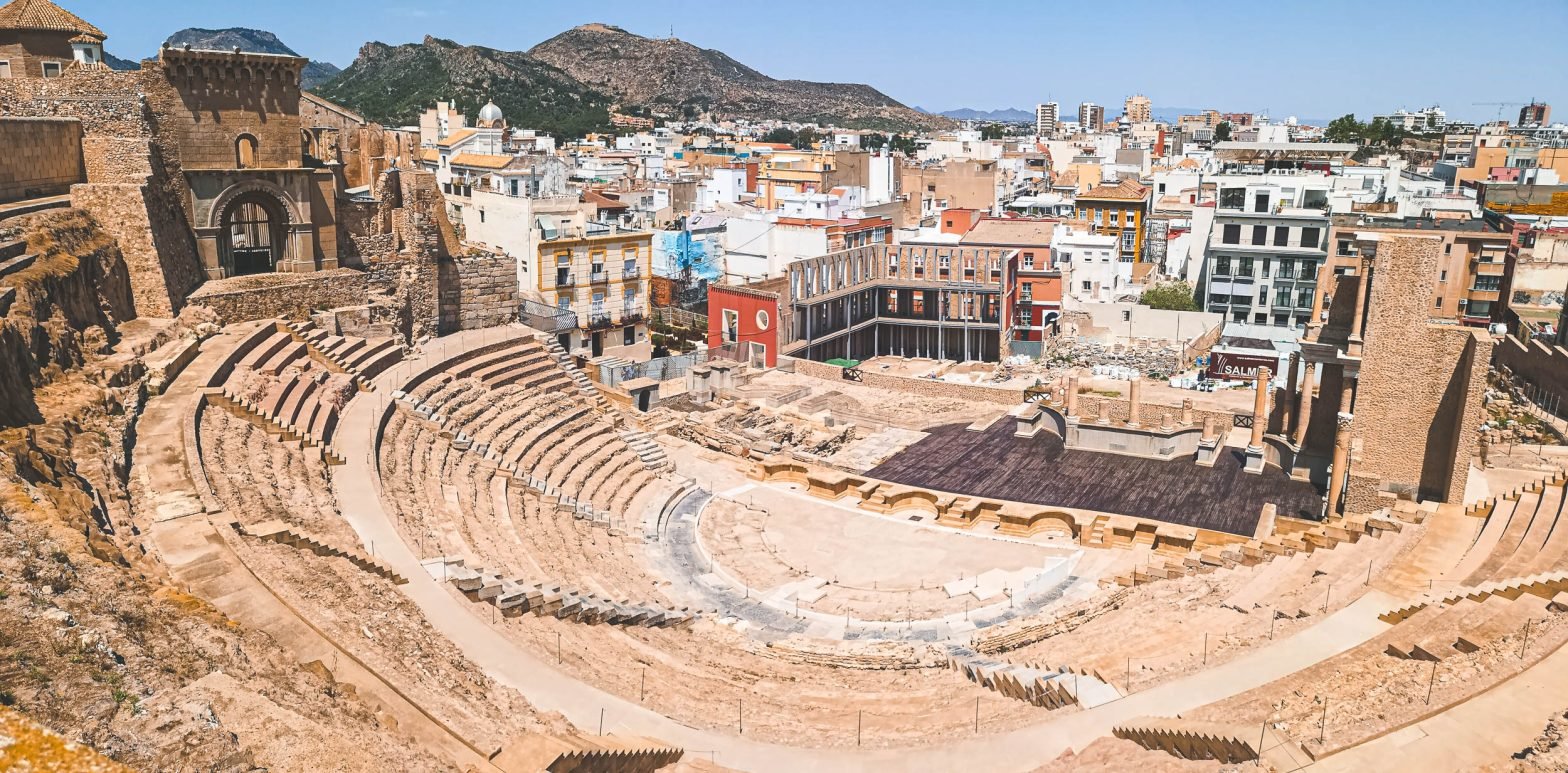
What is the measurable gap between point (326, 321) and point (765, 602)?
1599cm

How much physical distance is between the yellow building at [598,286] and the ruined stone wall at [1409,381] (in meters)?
30.5

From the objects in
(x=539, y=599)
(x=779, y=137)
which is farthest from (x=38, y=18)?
(x=779, y=137)

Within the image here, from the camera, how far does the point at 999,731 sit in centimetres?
1492

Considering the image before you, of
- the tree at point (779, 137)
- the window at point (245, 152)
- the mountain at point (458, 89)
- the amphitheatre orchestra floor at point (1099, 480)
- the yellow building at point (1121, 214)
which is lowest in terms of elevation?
the amphitheatre orchestra floor at point (1099, 480)

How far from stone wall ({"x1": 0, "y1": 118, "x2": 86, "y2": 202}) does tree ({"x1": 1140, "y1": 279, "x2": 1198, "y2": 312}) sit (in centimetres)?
4798

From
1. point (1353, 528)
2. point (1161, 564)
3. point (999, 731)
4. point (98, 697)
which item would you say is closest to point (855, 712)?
point (999, 731)

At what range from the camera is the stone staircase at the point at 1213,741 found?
12.5 metres

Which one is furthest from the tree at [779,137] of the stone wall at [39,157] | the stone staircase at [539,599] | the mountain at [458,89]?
the stone staircase at [539,599]

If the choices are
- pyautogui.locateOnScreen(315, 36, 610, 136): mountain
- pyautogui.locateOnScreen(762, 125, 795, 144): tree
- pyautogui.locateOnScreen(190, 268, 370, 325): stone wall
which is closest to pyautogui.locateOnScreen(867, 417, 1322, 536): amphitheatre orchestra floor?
pyautogui.locateOnScreen(190, 268, 370, 325): stone wall

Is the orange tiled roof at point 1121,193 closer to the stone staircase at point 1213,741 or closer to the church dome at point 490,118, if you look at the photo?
the church dome at point 490,118

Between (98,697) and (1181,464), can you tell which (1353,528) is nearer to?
(1181,464)

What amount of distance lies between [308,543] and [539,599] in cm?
409

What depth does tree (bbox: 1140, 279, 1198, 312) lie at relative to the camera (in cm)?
5628

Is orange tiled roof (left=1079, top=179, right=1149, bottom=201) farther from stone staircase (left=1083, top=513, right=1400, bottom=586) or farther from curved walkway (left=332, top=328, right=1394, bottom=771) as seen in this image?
curved walkway (left=332, top=328, right=1394, bottom=771)
